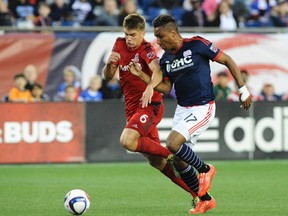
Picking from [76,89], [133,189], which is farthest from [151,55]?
[76,89]

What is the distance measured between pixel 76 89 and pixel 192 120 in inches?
334

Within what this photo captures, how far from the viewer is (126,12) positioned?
19484mm

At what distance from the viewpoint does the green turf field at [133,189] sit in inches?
393

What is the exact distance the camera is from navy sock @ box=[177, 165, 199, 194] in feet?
32.6

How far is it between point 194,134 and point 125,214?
48.3 inches

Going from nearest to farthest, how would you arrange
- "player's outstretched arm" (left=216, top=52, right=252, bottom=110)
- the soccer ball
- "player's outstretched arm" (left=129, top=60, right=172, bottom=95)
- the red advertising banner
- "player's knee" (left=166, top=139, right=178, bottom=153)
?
1. the soccer ball
2. "player's knee" (left=166, top=139, right=178, bottom=153)
3. "player's outstretched arm" (left=216, top=52, right=252, bottom=110)
4. "player's outstretched arm" (left=129, top=60, right=172, bottom=95)
5. the red advertising banner

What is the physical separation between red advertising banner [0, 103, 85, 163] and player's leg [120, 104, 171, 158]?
6480 millimetres

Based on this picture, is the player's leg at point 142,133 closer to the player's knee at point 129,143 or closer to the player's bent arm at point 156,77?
the player's knee at point 129,143

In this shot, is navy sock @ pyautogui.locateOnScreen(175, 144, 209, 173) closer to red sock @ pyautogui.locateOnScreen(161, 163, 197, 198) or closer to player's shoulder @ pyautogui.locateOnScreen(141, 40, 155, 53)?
red sock @ pyautogui.locateOnScreen(161, 163, 197, 198)

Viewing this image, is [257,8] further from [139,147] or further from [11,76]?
[139,147]

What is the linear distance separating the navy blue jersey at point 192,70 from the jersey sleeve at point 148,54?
0.47 meters

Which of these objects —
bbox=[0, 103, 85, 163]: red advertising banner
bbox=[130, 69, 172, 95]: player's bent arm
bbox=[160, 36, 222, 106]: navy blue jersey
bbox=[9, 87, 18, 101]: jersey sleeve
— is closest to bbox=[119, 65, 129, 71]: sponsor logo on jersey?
bbox=[130, 69, 172, 95]: player's bent arm

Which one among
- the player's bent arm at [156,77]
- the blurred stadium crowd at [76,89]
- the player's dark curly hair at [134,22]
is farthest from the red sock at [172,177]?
the blurred stadium crowd at [76,89]

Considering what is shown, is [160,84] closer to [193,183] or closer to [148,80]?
[148,80]
